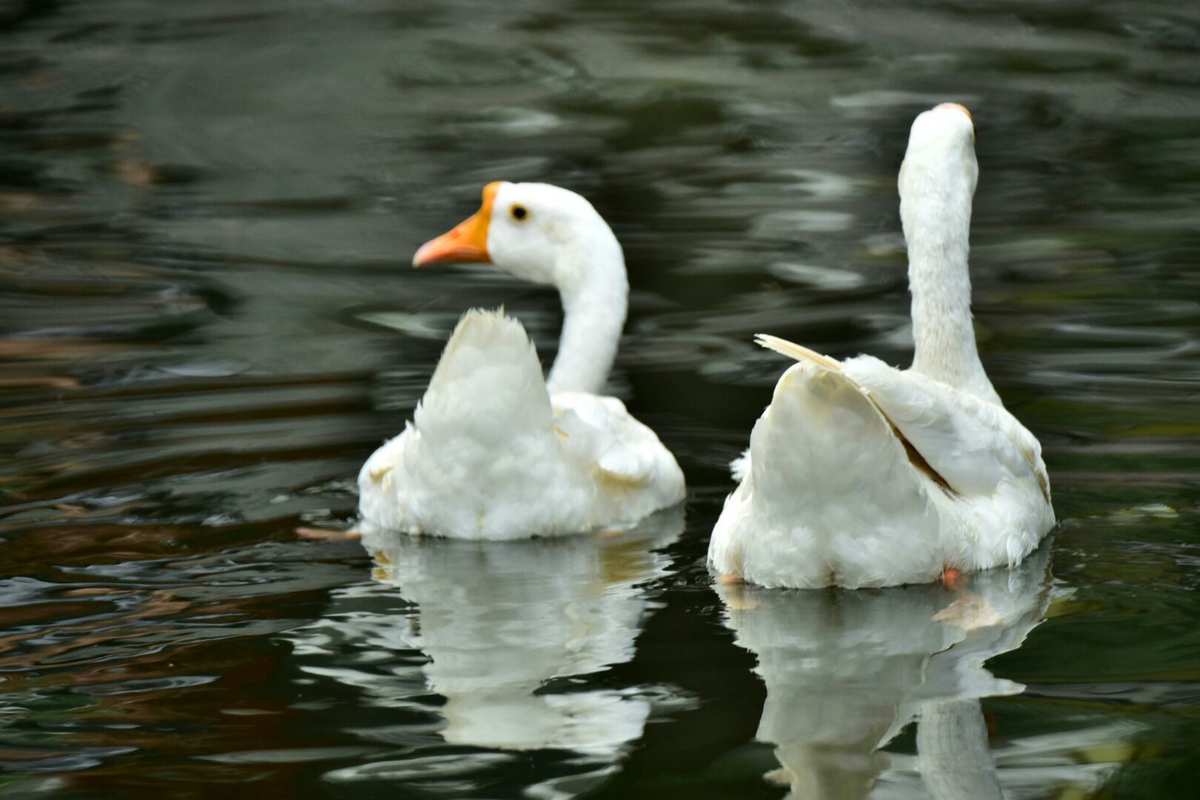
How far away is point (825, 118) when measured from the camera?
16.8 metres

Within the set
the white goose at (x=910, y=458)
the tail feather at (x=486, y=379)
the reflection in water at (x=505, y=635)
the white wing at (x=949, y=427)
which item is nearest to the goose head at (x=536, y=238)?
the reflection in water at (x=505, y=635)

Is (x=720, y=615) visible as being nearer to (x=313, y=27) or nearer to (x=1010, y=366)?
(x=1010, y=366)

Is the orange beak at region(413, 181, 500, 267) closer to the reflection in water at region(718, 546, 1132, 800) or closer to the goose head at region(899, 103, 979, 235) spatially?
the goose head at region(899, 103, 979, 235)

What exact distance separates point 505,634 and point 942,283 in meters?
2.11

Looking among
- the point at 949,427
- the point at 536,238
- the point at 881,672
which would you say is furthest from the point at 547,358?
the point at 881,672

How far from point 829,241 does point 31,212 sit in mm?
5644

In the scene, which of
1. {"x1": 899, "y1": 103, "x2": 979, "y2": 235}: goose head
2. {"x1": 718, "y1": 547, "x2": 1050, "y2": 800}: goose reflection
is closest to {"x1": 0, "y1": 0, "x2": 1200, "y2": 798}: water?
{"x1": 718, "y1": 547, "x2": 1050, "y2": 800}: goose reflection

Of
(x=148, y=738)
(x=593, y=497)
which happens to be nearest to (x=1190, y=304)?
(x=593, y=497)

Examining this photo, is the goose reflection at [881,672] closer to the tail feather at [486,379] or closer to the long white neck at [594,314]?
the tail feather at [486,379]

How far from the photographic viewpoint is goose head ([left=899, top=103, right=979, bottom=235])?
7.15 m

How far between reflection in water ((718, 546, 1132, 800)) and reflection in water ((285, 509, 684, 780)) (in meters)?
0.40

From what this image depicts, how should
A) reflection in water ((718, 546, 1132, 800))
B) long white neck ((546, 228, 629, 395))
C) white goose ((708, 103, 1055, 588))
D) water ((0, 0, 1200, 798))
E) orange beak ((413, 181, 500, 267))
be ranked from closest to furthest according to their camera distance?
reflection in water ((718, 546, 1132, 800)) < water ((0, 0, 1200, 798)) < white goose ((708, 103, 1055, 588)) < long white neck ((546, 228, 629, 395)) < orange beak ((413, 181, 500, 267))

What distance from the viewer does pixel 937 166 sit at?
7.14 m

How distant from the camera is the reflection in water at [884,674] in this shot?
15.7 ft
